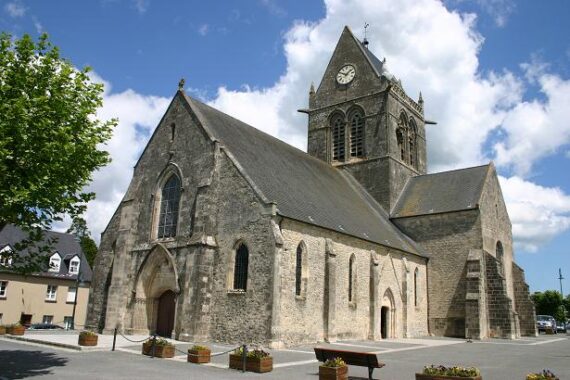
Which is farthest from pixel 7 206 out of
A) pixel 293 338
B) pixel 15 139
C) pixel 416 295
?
pixel 416 295

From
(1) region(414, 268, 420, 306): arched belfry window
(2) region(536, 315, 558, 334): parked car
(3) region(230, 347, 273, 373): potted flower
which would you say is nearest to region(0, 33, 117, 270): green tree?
(3) region(230, 347, 273, 373): potted flower

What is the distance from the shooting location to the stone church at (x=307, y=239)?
2028cm

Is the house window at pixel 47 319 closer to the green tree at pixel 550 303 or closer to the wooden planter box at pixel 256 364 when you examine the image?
the wooden planter box at pixel 256 364

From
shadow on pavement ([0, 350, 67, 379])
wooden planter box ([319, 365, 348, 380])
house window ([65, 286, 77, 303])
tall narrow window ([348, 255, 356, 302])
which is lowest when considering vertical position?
shadow on pavement ([0, 350, 67, 379])

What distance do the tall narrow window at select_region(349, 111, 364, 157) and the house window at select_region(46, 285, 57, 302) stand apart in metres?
25.6

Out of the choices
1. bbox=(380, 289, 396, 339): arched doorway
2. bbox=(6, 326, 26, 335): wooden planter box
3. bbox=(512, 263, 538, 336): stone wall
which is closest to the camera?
bbox=(6, 326, 26, 335): wooden planter box

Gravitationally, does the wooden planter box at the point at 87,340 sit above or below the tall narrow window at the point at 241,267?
below

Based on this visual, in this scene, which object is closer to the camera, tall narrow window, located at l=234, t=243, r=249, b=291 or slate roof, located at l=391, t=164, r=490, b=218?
tall narrow window, located at l=234, t=243, r=249, b=291

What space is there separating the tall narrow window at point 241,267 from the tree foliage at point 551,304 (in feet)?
180

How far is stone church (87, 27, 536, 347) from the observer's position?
20281 millimetres

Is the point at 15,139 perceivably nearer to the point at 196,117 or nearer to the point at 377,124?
the point at 196,117

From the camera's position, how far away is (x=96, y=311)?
25750 millimetres

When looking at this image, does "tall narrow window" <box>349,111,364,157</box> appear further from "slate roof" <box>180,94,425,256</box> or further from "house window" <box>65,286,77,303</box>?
"house window" <box>65,286,77,303</box>

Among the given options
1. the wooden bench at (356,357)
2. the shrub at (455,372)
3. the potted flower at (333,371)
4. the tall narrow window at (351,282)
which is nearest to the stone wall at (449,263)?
the tall narrow window at (351,282)
